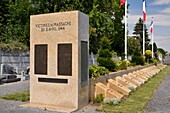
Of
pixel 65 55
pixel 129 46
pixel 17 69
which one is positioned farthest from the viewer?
pixel 129 46

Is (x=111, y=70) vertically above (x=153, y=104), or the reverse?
(x=111, y=70)

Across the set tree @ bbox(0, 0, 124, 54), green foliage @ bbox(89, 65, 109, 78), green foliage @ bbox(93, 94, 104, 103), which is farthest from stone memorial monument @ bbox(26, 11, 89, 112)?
tree @ bbox(0, 0, 124, 54)

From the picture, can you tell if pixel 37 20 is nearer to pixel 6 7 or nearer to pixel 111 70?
pixel 111 70

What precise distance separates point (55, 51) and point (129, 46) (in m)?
39.0

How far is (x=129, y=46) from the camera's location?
4631 centimetres

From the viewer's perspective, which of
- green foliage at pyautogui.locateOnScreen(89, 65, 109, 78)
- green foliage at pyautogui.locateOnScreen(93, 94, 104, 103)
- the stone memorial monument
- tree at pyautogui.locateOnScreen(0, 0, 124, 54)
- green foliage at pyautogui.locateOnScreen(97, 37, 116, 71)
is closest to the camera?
the stone memorial monument

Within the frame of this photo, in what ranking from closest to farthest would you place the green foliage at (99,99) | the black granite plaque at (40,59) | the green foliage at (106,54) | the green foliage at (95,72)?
the black granite plaque at (40,59), the green foliage at (99,99), the green foliage at (95,72), the green foliage at (106,54)

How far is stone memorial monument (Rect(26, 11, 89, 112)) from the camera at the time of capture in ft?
26.6

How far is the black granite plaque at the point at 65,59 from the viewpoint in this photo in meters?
8.20

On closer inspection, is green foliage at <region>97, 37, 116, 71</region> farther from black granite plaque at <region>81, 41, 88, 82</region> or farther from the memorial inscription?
the memorial inscription

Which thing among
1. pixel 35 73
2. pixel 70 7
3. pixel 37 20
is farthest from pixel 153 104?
pixel 70 7

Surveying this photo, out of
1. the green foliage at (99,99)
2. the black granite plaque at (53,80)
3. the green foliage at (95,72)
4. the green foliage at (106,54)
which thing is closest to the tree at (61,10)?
the green foliage at (106,54)

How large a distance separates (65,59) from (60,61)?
21 cm

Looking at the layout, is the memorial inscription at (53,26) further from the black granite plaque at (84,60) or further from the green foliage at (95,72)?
the green foliage at (95,72)
